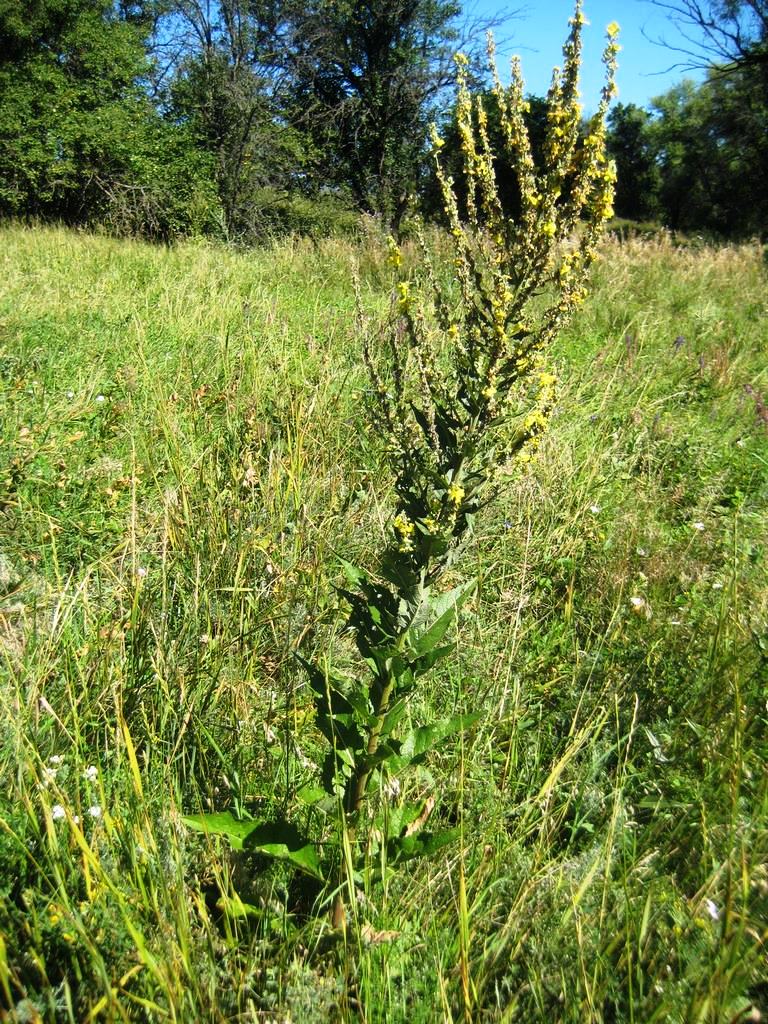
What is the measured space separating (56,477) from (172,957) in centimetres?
230

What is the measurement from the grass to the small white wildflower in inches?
0.9

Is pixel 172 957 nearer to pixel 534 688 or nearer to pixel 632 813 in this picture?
pixel 632 813

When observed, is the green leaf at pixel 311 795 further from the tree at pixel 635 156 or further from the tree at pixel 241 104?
the tree at pixel 635 156

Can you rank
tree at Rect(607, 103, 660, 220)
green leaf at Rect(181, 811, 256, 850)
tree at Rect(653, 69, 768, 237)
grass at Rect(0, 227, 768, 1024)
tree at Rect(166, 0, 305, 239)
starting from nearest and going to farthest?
grass at Rect(0, 227, 768, 1024) → green leaf at Rect(181, 811, 256, 850) → tree at Rect(166, 0, 305, 239) → tree at Rect(653, 69, 768, 237) → tree at Rect(607, 103, 660, 220)

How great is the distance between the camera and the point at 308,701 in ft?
6.97

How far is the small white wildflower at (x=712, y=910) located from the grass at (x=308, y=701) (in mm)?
22

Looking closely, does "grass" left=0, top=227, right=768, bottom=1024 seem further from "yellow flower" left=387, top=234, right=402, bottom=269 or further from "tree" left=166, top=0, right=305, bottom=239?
"tree" left=166, top=0, right=305, bottom=239

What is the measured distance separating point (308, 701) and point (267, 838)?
70 centimetres

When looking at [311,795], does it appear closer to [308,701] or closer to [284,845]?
[284,845]

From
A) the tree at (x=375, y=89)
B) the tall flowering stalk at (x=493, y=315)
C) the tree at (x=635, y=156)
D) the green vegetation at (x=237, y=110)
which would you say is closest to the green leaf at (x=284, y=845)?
the tall flowering stalk at (x=493, y=315)

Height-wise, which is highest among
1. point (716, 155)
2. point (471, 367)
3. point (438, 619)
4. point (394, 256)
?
point (716, 155)

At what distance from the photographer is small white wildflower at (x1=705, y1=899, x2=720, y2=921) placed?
130 centimetres

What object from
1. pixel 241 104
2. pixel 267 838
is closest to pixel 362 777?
pixel 267 838

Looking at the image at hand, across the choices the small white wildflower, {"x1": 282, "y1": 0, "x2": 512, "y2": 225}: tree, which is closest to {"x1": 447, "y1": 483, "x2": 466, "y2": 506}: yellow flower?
the small white wildflower
